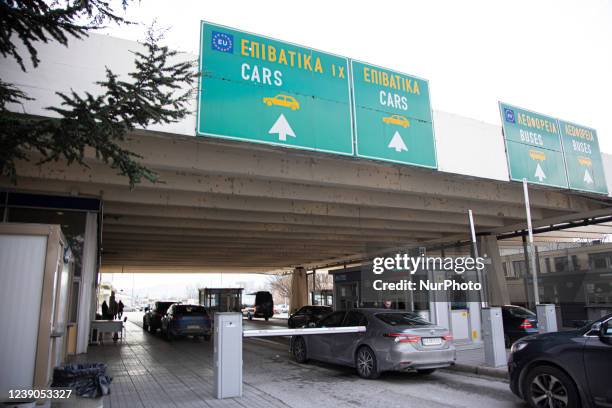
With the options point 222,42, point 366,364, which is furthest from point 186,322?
point 222,42

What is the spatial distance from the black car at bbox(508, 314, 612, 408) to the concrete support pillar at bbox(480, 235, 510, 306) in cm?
1437

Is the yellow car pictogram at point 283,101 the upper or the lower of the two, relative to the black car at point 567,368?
upper

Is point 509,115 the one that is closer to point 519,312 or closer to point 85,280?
point 519,312

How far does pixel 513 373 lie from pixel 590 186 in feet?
32.9

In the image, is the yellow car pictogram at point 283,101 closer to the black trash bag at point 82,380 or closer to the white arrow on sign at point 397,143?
the white arrow on sign at point 397,143

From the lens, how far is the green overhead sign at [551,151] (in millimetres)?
12445

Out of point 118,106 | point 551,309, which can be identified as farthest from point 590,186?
point 118,106

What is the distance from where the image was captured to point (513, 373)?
21.1ft

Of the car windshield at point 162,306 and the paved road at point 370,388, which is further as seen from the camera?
the car windshield at point 162,306

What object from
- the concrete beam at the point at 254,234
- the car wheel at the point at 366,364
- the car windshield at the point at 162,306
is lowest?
the car wheel at the point at 366,364

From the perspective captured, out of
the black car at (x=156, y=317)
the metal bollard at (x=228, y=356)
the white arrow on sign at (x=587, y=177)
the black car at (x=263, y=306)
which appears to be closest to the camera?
the metal bollard at (x=228, y=356)

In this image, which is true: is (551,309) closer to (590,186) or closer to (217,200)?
(590,186)

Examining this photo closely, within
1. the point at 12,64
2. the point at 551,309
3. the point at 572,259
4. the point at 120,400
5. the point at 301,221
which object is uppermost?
the point at 12,64

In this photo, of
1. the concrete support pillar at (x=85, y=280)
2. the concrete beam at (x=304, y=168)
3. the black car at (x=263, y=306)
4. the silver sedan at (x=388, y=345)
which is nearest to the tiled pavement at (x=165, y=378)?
the concrete support pillar at (x=85, y=280)
